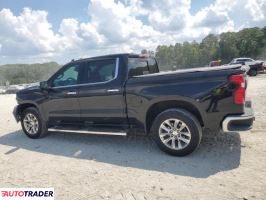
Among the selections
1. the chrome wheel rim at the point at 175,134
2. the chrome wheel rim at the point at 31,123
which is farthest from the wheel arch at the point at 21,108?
the chrome wheel rim at the point at 175,134

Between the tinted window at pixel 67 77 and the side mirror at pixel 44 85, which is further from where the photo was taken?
the side mirror at pixel 44 85

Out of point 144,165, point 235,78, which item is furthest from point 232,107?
point 144,165

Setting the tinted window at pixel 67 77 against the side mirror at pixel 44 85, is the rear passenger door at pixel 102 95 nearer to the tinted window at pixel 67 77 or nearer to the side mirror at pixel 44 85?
the tinted window at pixel 67 77

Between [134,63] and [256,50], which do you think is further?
[256,50]

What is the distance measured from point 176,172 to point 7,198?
2494mm

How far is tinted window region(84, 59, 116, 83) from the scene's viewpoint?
19.4 ft

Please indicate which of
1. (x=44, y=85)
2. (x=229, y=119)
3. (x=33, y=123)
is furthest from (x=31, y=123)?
(x=229, y=119)

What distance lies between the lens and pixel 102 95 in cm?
588

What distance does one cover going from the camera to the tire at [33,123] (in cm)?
705

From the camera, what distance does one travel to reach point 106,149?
19.4 feet

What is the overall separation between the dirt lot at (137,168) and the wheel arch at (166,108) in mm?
595

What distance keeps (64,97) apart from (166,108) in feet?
8.01

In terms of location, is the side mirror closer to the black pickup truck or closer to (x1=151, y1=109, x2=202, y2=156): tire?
the black pickup truck

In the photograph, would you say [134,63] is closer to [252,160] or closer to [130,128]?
[130,128]
